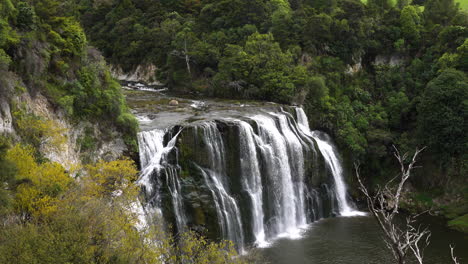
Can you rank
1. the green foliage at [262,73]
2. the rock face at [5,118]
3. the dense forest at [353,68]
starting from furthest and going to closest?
the green foliage at [262,73], the dense forest at [353,68], the rock face at [5,118]

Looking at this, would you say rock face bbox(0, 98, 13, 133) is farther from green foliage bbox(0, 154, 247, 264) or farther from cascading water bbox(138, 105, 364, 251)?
cascading water bbox(138, 105, 364, 251)

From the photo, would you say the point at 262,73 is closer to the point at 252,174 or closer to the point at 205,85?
the point at 205,85

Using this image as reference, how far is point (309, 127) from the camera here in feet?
120

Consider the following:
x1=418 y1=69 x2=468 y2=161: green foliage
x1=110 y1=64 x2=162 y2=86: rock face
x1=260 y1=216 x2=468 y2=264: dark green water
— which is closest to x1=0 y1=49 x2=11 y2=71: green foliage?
x1=260 y1=216 x2=468 y2=264: dark green water

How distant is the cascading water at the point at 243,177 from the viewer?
24.2 m

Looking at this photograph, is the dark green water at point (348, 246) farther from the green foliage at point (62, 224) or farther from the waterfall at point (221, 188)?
the green foliage at point (62, 224)

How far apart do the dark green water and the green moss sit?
0.57 meters

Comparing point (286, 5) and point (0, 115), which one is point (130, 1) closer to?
point (286, 5)

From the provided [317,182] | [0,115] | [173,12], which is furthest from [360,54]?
[0,115]

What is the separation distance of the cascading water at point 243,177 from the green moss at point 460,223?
721 centimetres

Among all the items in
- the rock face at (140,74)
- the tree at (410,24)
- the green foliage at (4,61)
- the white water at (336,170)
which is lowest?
the white water at (336,170)

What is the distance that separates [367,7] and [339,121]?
19.7 metres

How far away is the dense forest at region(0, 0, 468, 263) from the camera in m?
15.1

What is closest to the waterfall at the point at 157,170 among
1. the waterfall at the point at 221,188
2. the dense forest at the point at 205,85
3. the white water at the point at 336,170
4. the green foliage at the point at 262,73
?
the dense forest at the point at 205,85
